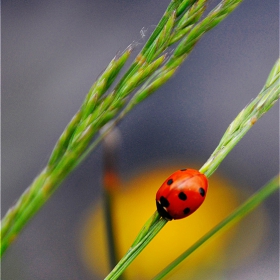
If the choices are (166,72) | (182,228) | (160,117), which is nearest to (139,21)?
(160,117)

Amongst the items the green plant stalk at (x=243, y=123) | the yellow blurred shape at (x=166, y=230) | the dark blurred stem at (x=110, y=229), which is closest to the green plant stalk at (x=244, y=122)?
the green plant stalk at (x=243, y=123)

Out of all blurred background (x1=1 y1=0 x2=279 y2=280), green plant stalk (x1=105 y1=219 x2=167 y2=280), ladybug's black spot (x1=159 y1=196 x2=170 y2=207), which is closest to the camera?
green plant stalk (x1=105 y1=219 x2=167 y2=280)

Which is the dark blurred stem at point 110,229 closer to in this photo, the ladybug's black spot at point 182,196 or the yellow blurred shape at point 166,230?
the ladybug's black spot at point 182,196

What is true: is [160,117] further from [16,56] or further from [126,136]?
[16,56]

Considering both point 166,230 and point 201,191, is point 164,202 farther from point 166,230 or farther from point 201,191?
point 166,230

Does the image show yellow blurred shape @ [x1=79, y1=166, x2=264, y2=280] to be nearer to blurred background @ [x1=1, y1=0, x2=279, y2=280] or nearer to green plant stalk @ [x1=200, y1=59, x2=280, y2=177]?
blurred background @ [x1=1, y1=0, x2=279, y2=280]

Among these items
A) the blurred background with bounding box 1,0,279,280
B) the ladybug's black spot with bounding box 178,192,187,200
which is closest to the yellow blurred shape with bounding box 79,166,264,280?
the blurred background with bounding box 1,0,279,280
